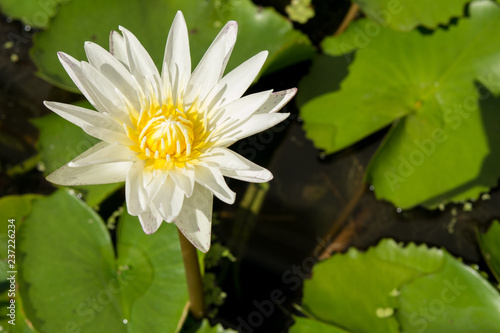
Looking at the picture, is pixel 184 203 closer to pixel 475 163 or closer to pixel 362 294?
pixel 362 294

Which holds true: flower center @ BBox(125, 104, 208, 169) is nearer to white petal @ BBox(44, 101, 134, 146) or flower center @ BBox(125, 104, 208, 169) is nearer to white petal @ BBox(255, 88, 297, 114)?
white petal @ BBox(44, 101, 134, 146)

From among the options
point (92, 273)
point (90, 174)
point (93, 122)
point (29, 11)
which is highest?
point (93, 122)

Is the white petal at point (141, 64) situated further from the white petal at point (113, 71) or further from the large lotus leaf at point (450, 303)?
the large lotus leaf at point (450, 303)

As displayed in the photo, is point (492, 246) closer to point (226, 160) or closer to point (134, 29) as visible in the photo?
point (226, 160)

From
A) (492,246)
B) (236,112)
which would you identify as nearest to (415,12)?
(492,246)

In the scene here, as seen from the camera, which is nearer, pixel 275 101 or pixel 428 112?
pixel 275 101

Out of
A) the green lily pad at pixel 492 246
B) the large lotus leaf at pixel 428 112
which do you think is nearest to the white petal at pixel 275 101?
the large lotus leaf at pixel 428 112

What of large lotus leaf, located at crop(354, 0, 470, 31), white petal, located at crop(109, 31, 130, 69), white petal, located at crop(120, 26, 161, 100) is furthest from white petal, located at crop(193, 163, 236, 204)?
large lotus leaf, located at crop(354, 0, 470, 31)
